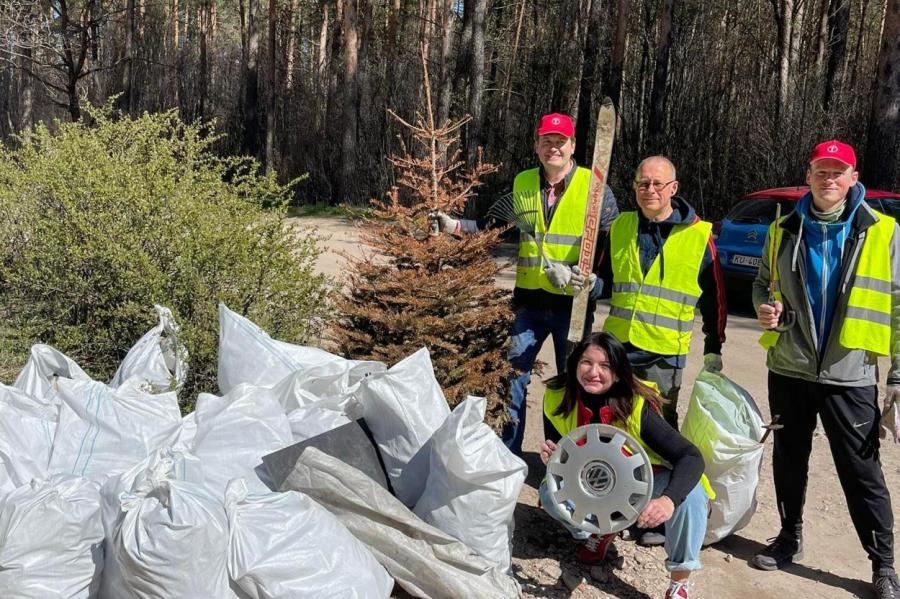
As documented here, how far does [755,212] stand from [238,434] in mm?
7856

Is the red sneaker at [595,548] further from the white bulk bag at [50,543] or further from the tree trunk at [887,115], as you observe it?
the tree trunk at [887,115]

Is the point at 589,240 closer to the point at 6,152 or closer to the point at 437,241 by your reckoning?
the point at 437,241

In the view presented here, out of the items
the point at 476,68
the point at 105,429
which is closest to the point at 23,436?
the point at 105,429

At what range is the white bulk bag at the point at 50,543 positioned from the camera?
2717mm

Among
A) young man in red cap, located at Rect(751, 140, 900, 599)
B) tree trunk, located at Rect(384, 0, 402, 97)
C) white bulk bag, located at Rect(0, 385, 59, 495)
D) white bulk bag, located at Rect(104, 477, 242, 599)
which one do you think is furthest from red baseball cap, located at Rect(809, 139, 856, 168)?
tree trunk, located at Rect(384, 0, 402, 97)

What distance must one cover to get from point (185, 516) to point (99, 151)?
11.0 feet

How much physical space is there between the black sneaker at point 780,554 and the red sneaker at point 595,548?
26.2 inches

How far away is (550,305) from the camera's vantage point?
14.1 ft

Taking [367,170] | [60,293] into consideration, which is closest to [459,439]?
[60,293]

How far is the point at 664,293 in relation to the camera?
3734mm

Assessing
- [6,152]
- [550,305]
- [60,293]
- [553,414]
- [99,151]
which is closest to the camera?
[553,414]

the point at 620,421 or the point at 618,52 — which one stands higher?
the point at 618,52

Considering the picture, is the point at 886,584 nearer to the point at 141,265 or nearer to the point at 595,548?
the point at 595,548

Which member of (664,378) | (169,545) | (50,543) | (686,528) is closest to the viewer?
(169,545)
